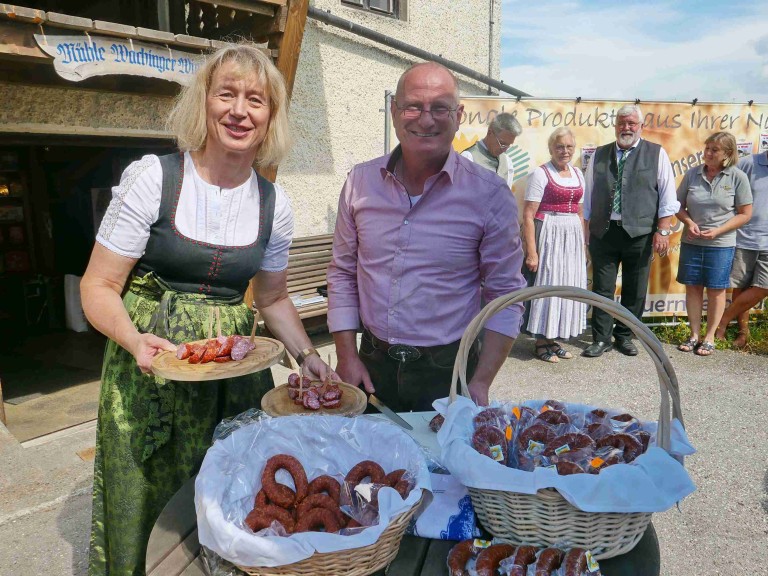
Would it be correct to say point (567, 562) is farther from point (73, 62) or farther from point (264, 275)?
point (73, 62)

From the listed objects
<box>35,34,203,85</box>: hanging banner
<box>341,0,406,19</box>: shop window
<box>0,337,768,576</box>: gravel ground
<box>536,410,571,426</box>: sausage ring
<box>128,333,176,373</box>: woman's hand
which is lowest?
<box>0,337,768,576</box>: gravel ground

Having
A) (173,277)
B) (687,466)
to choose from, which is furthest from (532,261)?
(173,277)

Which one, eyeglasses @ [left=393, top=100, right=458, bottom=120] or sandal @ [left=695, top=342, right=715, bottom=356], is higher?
eyeglasses @ [left=393, top=100, right=458, bottom=120]

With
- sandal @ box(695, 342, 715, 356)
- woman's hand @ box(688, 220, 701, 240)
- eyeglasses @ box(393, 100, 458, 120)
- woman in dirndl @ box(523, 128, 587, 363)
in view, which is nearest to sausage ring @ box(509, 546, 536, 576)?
eyeglasses @ box(393, 100, 458, 120)

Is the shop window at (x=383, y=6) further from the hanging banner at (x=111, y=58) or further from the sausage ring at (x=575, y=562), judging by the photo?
the sausage ring at (x=575, y=562)

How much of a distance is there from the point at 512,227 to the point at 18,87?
12.9 feet

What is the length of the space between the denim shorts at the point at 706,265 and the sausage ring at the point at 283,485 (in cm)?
624

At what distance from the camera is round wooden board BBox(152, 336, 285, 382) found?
1739mm

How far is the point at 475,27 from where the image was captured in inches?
362

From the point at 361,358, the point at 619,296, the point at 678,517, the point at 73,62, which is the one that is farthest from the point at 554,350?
the point at 73,62

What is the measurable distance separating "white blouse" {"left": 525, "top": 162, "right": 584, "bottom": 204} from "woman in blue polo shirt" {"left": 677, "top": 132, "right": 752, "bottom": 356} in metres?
1.40

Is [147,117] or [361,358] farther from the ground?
[147,117]

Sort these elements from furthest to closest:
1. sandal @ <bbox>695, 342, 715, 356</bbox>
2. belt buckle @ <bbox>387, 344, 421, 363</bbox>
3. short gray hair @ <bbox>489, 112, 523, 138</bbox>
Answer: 1. sandal @ <bbox>695, 342, 715, 356</bbox>
2. short gray hair @ <bbox>489, 112, 523, 138</bbox>
3. belt buckle @ <bbox>387, 344, 421, 363</bbox>

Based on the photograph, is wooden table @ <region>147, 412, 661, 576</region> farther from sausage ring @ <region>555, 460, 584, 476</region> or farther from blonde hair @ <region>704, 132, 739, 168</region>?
blonde hair @ <region>704, 132, 739, 168</region>
